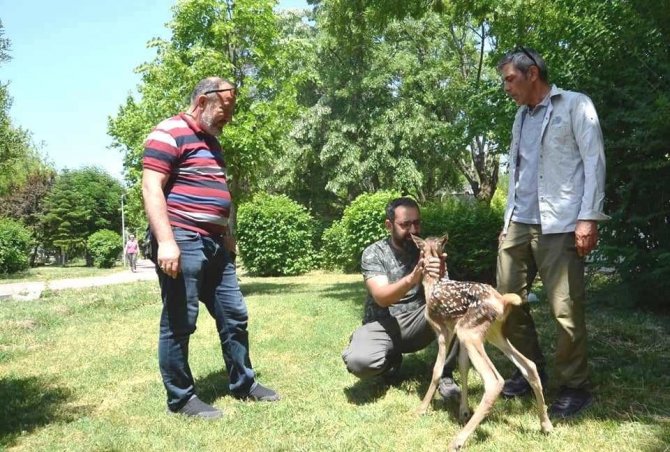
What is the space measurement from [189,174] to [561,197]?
2.38 metres

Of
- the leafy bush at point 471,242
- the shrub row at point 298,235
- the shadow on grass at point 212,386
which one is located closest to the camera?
the shadow on grass at point 212,386

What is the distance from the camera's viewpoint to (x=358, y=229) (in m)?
16.2

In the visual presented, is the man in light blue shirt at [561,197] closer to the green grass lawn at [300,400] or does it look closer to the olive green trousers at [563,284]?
the olive green trousers at [563,284]

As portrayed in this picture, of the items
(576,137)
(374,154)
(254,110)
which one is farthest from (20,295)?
(374,154)

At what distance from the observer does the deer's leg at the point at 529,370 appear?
3.07 meters

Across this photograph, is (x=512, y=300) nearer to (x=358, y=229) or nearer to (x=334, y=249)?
(x=358, y=229)

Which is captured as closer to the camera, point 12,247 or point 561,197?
point 561,197

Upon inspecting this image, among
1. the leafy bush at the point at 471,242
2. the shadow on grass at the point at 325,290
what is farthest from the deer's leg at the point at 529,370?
the shadow on grass at the point at 325,290

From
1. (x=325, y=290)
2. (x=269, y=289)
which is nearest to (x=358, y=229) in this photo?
(x=269, y=289)

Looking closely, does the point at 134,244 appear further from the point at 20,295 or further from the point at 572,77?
the point at 572,77

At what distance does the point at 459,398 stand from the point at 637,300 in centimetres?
405

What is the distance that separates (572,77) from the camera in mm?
6516

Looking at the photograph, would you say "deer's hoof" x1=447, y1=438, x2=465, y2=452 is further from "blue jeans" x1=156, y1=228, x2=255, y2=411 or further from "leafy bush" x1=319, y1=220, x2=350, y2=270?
"leafy bush" x1=319, y1=220, x2=350, y2=270

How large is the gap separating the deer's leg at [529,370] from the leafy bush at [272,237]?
14678 millimetres
